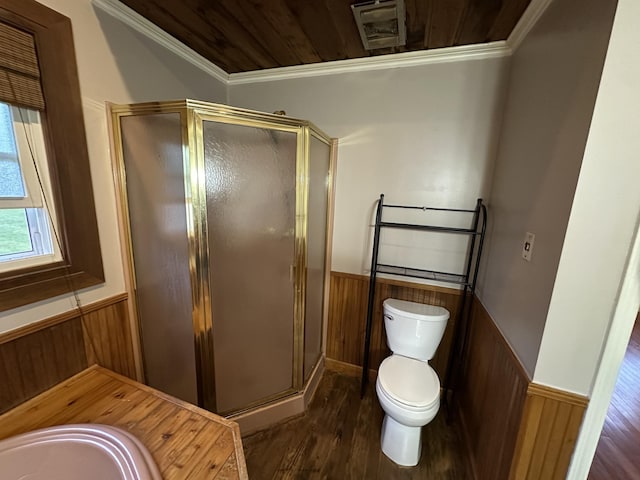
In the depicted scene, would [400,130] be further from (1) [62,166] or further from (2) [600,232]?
(1) [62,166]

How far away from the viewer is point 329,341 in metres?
2.25

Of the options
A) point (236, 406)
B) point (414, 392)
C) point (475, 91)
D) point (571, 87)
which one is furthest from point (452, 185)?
point (236, 406)

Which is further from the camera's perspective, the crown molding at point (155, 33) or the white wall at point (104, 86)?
the crown molding at point (155, 33)

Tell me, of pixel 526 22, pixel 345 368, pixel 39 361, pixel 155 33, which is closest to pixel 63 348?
pixel 39 361

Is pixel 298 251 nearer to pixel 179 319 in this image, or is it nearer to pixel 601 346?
pixel 179 319

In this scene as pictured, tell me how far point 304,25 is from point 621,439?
3.18 m

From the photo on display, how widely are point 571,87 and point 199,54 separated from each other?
2.02m

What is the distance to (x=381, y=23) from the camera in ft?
4.57

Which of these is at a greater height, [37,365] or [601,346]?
[601,346]

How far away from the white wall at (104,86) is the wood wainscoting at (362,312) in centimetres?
145

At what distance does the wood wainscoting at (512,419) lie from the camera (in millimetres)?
950

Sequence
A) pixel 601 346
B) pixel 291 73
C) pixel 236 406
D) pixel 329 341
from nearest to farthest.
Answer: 1. pixel 601 346
2. pixel 236 406
3. pixel 291 73
4. pixel 329 341

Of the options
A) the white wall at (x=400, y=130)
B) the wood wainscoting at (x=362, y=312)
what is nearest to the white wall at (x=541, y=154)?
the white wall at (x=400, y=130)

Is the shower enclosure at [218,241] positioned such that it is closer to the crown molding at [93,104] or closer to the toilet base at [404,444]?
the crown molding at [93,104]
